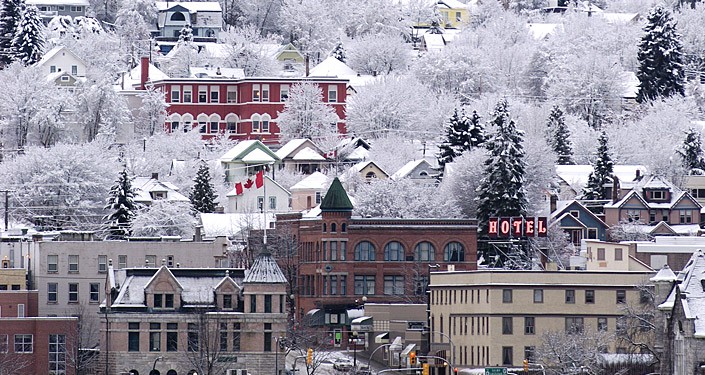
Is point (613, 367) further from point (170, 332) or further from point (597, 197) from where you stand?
point (597, 197)

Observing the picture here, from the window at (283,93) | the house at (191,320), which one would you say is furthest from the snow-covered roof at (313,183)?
the house at (191,320)

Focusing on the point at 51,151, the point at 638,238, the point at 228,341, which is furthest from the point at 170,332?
the point at 51,151

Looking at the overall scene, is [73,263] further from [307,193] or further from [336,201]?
[307,193]

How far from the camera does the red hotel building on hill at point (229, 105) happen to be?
180375 mm

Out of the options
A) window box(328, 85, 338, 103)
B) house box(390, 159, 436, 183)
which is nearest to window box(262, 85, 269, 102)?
window box(328, 85, 338, 103)

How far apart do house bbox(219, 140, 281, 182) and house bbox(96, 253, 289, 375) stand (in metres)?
57.0

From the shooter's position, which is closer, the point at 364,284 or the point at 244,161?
the point at 364,284

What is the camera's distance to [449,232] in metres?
129

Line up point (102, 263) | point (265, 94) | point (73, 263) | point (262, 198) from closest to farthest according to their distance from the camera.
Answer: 1. point (73, 263)
2. point (102, 263)
3. point (262, 198)
4. point (265, 94)

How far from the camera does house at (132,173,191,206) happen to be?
153 meters

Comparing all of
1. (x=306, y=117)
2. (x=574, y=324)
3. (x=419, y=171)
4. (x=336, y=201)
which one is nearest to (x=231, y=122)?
(x=306, y=117)

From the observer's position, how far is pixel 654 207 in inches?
5866

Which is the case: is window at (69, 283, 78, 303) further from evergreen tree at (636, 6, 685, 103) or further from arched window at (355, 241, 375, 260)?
evergreen tree at (636, 6, 685, 103)

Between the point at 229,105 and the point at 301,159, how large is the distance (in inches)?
498
